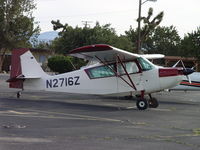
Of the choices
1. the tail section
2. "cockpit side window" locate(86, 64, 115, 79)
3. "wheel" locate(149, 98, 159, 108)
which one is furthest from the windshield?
the tail section

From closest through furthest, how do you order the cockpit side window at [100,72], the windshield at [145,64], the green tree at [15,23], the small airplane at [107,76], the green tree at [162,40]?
the small airplane at [107,76] → the windshield at [145,64] → the cockpit side window at [100,72] → the green tree at [15,23] → the green tree at [162,40]

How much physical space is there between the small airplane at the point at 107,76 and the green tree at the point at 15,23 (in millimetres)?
32938

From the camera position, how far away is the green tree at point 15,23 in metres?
47.3

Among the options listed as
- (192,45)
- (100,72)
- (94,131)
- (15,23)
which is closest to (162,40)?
(15,23)

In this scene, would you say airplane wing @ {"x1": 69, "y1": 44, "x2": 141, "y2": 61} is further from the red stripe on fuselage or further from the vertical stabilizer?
the vertical stabilizer

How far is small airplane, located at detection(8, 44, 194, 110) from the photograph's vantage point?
13.4 meters

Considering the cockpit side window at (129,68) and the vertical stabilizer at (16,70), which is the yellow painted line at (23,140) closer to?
the cockpit side window at (129,68)

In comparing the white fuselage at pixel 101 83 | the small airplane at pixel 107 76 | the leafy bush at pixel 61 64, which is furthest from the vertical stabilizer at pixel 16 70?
the leafy bush at pixel 61 64

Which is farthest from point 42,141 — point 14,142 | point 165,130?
point 165,130

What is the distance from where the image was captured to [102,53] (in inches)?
534

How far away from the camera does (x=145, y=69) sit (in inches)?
543

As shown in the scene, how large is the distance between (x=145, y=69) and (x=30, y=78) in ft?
16.9

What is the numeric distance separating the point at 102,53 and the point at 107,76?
127 centimetres

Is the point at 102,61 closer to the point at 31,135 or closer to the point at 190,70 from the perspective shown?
the point at 190,70
